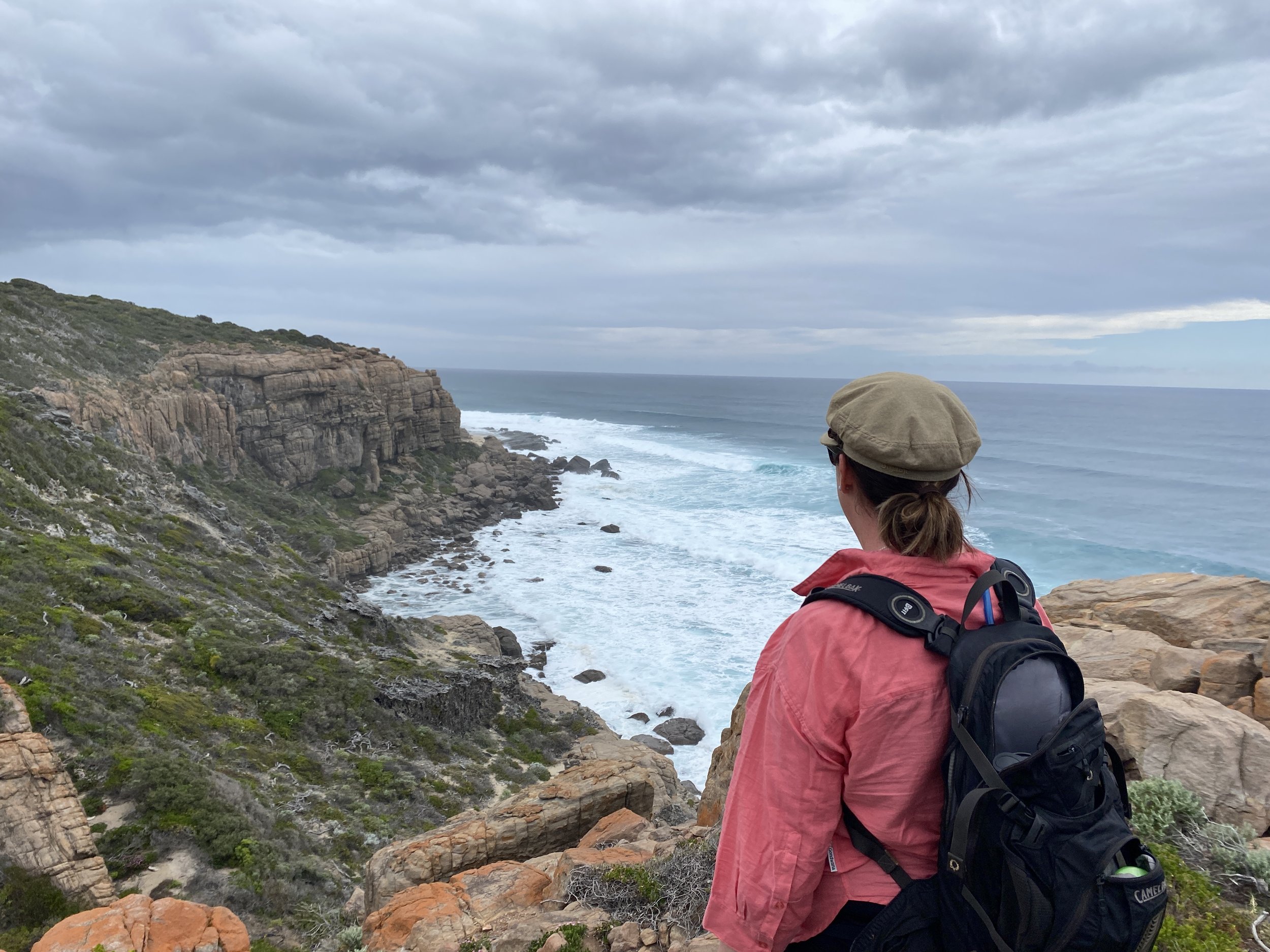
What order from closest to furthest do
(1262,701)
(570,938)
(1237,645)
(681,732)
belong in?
(570,938) < (1262,701) < (1237,645) < (681,732)

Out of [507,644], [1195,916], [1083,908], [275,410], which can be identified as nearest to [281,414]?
[275,410]

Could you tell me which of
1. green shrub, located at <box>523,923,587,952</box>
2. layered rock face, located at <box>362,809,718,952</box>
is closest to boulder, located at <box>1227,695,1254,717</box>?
layered rock face, located at <box>362,809,718,952</box>

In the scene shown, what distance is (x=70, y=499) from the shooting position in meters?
21.6

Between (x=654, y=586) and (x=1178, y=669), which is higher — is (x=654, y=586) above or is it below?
below

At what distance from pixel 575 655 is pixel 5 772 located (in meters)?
20.2

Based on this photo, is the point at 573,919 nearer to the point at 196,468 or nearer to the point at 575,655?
the point at 575,655

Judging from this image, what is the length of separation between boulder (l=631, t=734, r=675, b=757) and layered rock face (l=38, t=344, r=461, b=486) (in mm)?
25684

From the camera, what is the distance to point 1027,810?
5.82 feet

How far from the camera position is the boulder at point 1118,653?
24.0 feet

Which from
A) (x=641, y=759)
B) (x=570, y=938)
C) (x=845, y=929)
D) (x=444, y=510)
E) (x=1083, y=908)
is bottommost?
(x=641, y=759)

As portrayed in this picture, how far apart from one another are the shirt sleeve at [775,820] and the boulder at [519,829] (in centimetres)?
631

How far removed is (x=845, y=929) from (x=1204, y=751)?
4.36m

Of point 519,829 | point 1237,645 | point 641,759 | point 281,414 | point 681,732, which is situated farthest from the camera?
point 281,414

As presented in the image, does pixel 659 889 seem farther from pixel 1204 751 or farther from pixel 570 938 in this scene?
pixel 1204 751
